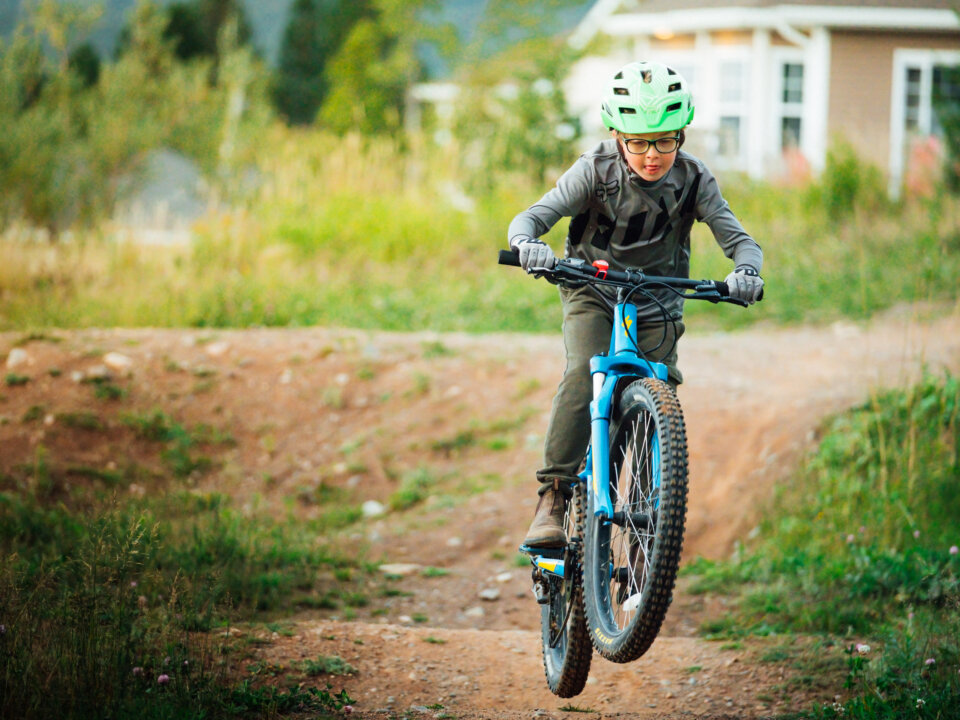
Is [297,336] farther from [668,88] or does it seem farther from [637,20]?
[637,20]

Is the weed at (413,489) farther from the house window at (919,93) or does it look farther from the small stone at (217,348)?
the house window at (919,93)

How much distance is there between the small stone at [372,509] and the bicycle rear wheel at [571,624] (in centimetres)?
339

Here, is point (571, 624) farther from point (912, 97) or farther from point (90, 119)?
point (912, 97)

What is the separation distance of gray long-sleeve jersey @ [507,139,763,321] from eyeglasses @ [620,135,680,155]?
0.15 m

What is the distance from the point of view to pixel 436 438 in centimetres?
816

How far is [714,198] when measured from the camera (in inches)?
165

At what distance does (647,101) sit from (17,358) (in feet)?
20.4

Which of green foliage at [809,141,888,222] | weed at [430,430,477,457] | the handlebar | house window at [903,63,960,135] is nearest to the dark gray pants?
the handlebar

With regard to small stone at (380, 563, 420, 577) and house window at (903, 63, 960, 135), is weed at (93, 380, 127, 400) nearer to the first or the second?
small stone at (380, 563, 420, 577)

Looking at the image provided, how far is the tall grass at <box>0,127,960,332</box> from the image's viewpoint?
426 inches

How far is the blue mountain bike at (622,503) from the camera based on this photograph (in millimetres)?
3398

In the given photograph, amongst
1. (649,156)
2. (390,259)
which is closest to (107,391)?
(649,156)

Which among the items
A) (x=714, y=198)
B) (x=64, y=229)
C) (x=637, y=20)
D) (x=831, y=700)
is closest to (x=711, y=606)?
(x=831, y=700)

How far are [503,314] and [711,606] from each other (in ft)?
20.0
